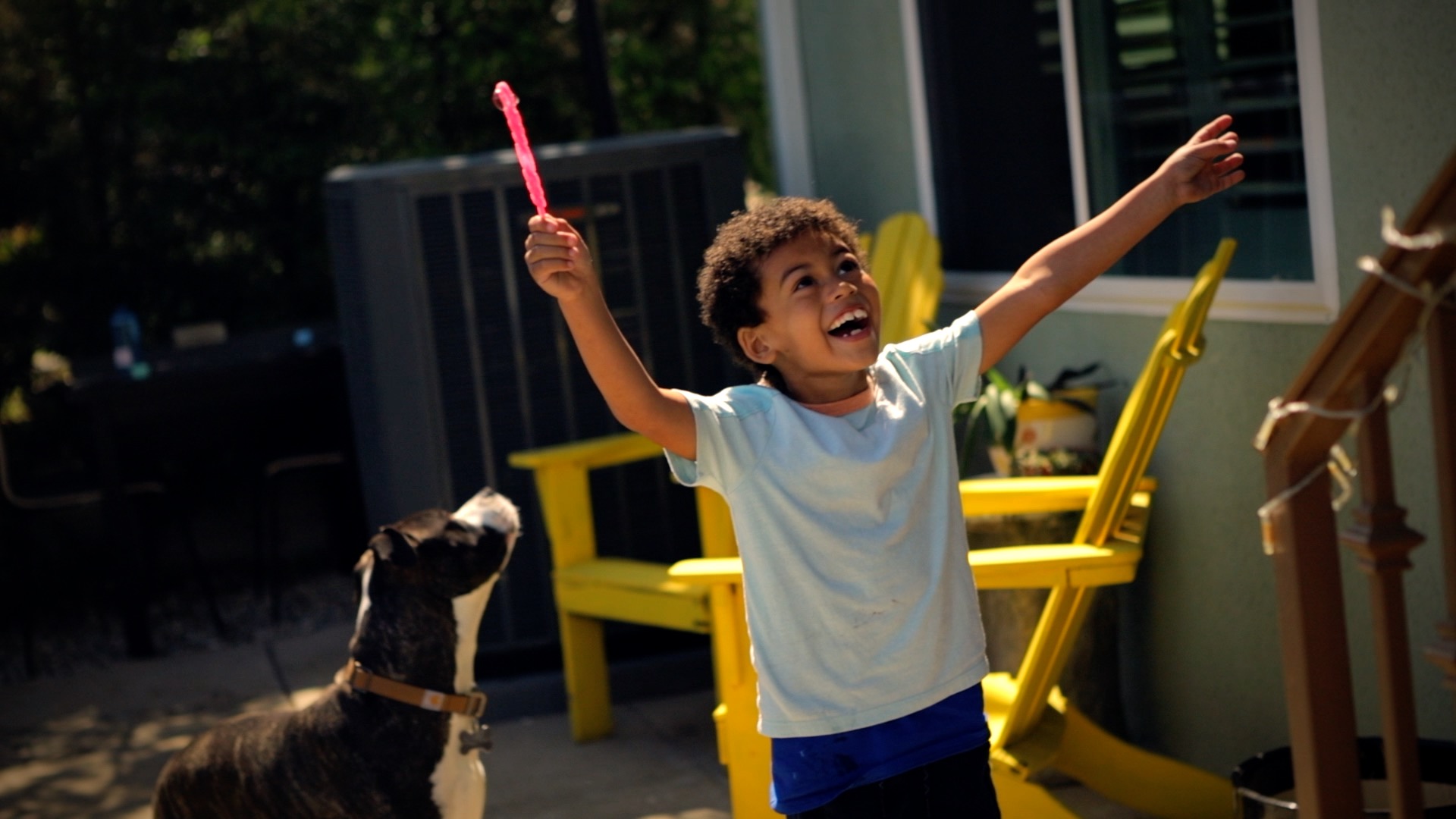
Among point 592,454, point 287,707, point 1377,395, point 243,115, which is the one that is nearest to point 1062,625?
point 1377,395

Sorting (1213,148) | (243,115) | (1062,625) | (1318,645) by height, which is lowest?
(1062,625)

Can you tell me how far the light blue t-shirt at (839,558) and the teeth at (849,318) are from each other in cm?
13

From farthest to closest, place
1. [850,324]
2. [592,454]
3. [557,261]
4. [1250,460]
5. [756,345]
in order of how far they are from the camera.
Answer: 1. [592,454]
2. [1250,460]
3. [756,345]
4. [850,324]
5. [557,261]

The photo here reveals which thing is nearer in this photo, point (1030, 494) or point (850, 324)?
point (850, 324)

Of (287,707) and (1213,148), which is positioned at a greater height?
(1213,148)

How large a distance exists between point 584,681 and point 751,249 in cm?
284

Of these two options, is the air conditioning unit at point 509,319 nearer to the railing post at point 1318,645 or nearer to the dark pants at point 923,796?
the dark pants at point 923,796

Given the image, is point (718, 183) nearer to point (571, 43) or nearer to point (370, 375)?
point (370, 375)

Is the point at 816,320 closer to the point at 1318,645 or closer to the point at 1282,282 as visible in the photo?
the point at 1318,645

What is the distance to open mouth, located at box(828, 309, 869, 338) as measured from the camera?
89.0 inches

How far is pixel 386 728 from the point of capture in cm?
321

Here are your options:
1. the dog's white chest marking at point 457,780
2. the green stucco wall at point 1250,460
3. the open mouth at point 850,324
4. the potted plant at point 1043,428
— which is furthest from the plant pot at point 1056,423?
the open mouth at point 850,324

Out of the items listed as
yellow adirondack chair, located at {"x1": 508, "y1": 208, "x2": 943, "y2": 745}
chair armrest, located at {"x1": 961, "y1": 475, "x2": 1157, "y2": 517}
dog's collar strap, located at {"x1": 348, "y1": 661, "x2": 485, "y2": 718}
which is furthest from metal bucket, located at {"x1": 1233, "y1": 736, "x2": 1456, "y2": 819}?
yellow adirondack chair, located at {"x1": 508, "y1": 208, "x2": 943, "y2": 745}

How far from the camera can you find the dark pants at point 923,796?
2.21 meters
